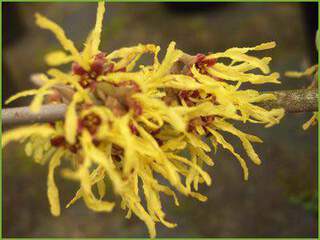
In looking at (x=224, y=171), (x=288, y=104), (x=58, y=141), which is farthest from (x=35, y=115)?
(x=224, y=171)

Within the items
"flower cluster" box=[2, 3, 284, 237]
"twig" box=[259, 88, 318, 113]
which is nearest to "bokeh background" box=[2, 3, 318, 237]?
"twig" box=[259, 88, 318, 113]

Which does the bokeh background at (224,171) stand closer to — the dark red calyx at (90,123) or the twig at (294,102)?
the twig at (294,102)

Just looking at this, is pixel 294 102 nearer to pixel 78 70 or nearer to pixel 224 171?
pixel 78 70

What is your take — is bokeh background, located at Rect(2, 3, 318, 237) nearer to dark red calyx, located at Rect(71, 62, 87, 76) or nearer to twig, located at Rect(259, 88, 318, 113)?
twig, located at Rect(259, 88, 318, 113)

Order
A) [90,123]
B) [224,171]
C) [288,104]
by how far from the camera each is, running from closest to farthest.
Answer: [90,123]
[288,104]
[224,171]

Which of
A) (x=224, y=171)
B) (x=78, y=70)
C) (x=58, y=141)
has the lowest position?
(x=224, y=171)
